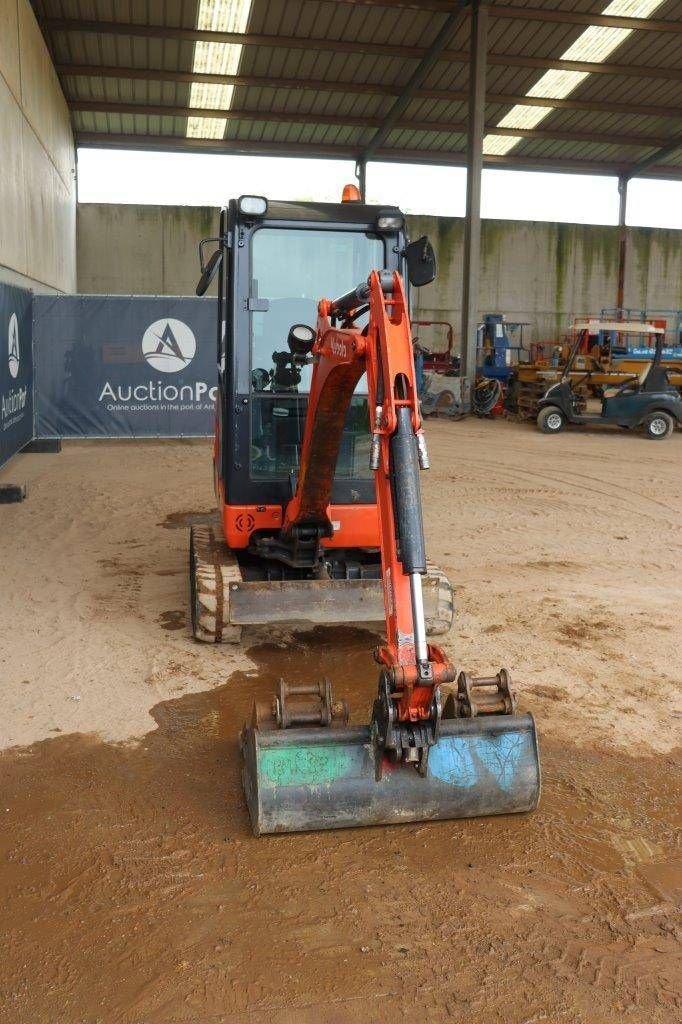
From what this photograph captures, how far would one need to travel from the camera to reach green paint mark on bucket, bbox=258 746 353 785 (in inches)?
140

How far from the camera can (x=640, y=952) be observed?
Result: 2.98m

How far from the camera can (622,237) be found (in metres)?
28.2

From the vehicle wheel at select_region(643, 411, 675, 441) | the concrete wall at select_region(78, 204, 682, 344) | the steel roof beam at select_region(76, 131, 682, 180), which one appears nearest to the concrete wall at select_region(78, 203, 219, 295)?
the concrete wall at select_region(78, 204, 682, 344)

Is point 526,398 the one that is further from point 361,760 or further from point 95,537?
point 361,760

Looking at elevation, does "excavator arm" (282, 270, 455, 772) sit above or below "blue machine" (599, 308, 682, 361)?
below

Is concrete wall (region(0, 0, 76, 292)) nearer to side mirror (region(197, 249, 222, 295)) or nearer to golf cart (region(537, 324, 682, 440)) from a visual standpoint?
side mirror (region(197, 249, 222, 295))

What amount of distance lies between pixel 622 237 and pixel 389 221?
25036 millimetres

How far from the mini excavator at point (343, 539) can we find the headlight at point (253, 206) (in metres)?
0.01

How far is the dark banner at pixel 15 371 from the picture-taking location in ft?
34.9

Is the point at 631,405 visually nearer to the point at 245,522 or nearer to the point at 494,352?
the point at 494,352

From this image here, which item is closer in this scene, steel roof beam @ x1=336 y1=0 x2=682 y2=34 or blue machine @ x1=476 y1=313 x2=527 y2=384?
steel roof beam @ x1=336 y1=0 x2=682 y2=34

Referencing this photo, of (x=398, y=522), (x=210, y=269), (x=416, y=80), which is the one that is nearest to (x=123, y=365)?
(x=210, y=269)

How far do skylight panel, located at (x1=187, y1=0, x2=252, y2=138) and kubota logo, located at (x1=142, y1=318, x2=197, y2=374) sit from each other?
856 centimetres

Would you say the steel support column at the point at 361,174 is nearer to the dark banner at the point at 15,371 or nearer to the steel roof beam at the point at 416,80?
the steel roof beam at the point at 416,80
